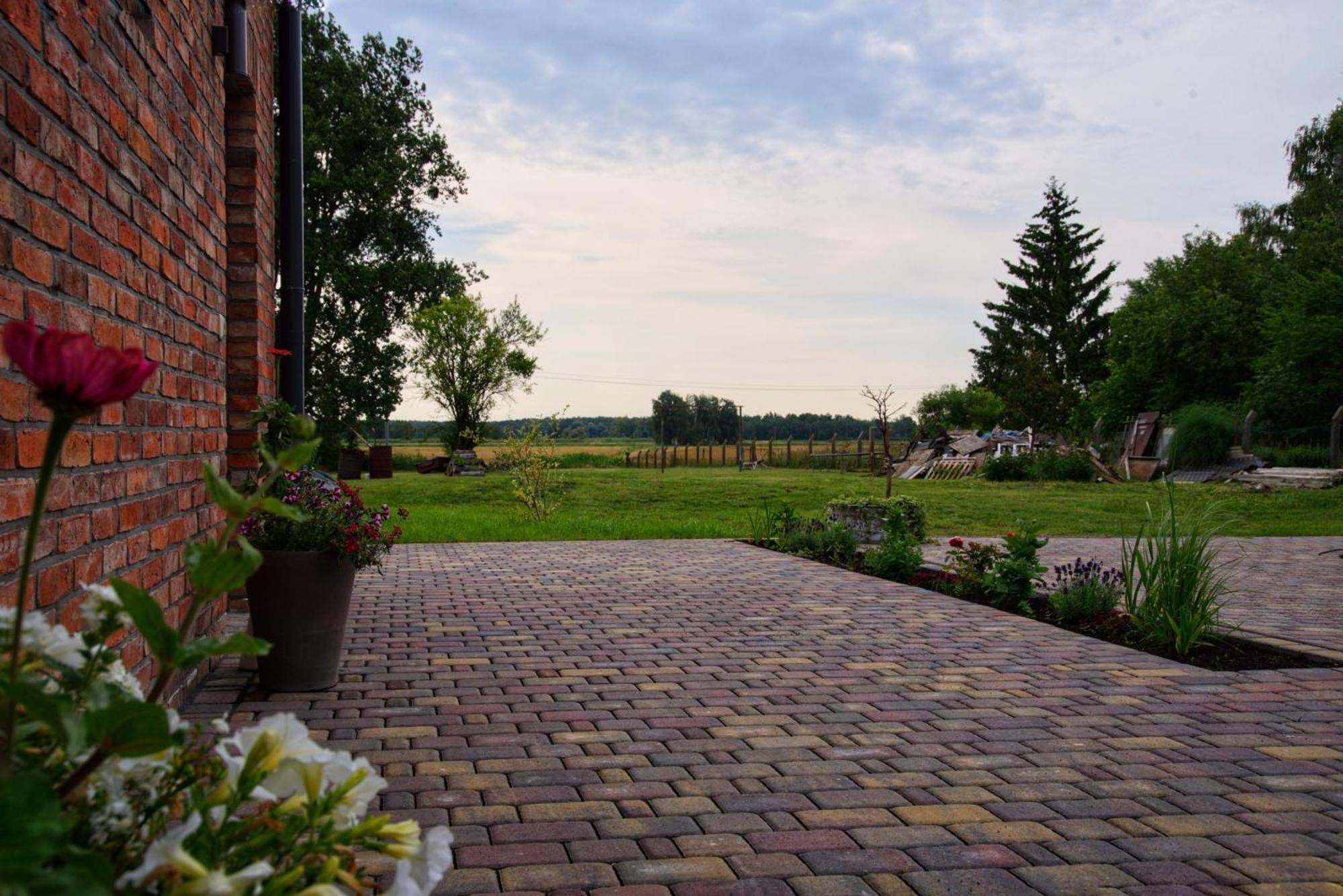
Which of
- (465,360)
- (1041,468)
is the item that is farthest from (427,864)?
(465,360)

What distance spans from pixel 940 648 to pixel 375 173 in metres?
24.8

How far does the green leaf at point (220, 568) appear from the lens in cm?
92

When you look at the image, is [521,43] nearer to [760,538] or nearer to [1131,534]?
[760,538]

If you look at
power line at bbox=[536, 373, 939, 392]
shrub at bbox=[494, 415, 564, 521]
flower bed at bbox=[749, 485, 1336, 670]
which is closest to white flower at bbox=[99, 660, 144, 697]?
flower bed at bbox=[749, 485, 1336, 670]

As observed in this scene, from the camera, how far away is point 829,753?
3766 mm

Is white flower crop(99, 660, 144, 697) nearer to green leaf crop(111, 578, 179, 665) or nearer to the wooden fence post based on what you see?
green leaf crop(111, 578, 179, 665)

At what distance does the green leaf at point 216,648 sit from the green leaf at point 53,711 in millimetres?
88

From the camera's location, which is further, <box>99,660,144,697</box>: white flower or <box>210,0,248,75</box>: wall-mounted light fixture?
<box>210,0,248,75</box>: wall-mounted light fixture

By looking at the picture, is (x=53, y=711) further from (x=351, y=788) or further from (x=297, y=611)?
(x=297, y=611)

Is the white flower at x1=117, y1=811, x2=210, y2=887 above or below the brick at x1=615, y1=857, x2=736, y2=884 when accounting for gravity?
above

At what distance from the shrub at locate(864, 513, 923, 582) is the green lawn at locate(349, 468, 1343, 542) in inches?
138

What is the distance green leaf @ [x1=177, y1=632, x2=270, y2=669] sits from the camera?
0.89 m

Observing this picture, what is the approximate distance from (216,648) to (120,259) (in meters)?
2.63

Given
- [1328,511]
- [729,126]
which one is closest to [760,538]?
[729,126]
